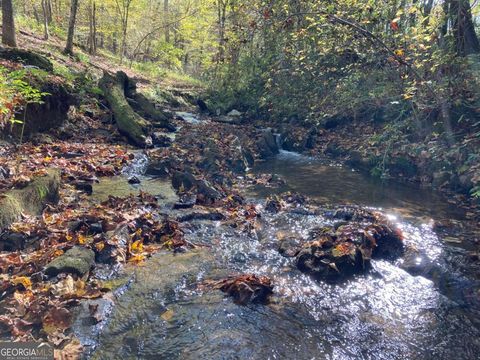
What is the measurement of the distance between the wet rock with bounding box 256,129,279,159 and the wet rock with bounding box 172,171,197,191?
5.41 metres

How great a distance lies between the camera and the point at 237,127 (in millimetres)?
16391

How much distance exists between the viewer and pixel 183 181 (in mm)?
8500

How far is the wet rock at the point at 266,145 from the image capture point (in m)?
13.7

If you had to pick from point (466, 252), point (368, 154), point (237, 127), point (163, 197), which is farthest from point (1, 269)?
point (237, 127)

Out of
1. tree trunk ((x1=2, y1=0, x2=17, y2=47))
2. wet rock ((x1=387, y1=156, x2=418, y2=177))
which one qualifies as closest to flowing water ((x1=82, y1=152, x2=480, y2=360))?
wet rock ((x1=387, y1=156, x2=418, y2=177))

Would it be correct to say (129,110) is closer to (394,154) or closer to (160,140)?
(160,140)

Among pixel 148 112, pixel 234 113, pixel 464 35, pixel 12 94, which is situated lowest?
pixel 234 113

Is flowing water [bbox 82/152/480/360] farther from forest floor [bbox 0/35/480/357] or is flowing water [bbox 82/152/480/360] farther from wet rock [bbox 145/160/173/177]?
wet rock [bbox 145/160/173/177]

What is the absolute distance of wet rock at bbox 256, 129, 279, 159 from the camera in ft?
45.0

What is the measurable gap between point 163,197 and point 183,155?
3.38m

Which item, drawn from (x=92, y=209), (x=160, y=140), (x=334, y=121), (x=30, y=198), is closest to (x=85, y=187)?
(x=92, y=209)

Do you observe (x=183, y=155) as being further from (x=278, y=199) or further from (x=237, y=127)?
(x=237, y=127)

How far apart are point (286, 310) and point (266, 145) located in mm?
10160

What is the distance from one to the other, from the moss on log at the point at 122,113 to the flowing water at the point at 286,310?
609 centimetres
